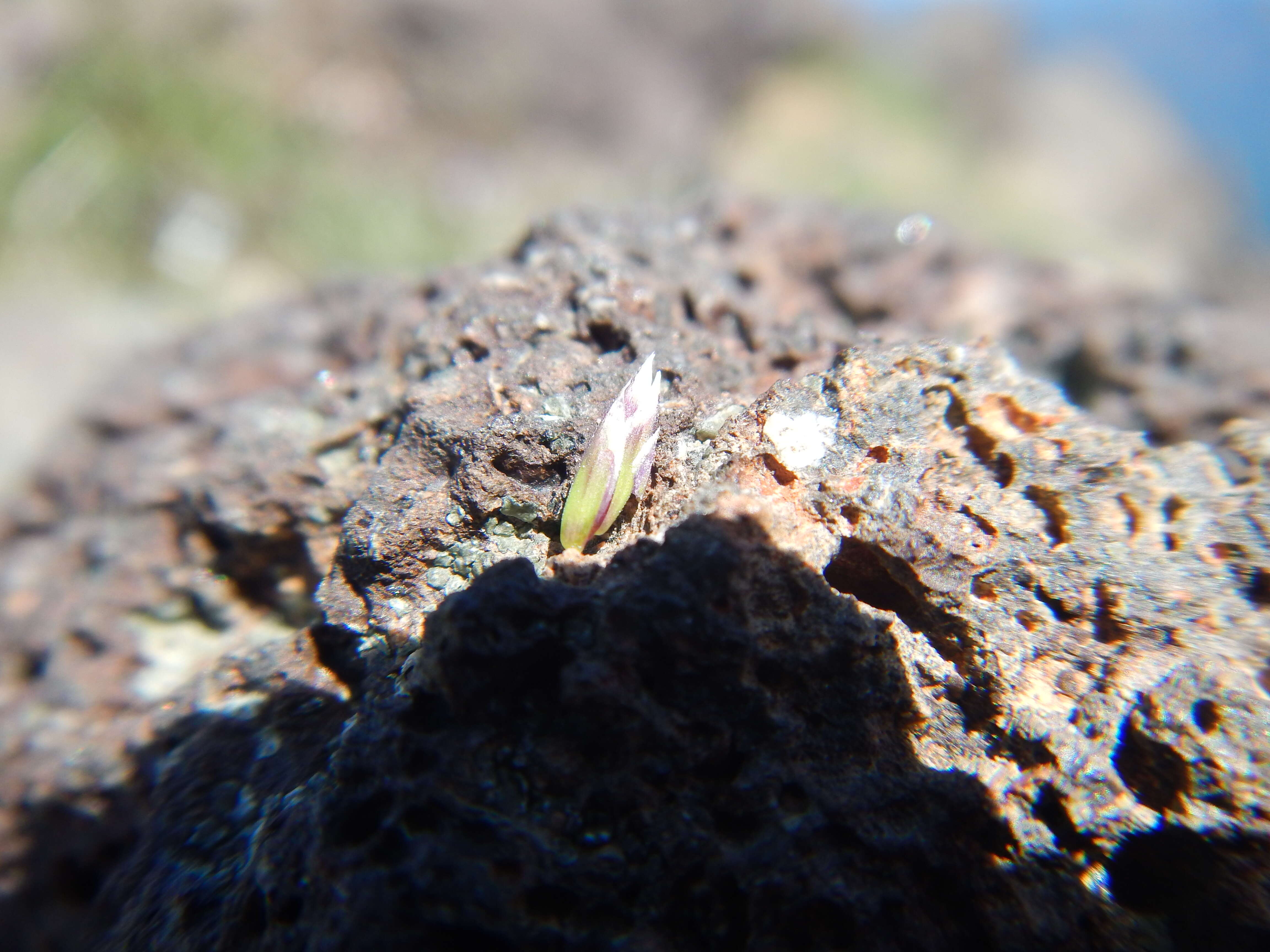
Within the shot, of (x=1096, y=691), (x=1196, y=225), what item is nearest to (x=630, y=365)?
(x=1096, y=691)

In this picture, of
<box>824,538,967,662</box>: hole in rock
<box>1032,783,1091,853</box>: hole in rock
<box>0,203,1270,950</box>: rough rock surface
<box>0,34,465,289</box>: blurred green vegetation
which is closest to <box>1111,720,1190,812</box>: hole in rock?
<box>0,203,1270,950</box>: rough rock surface

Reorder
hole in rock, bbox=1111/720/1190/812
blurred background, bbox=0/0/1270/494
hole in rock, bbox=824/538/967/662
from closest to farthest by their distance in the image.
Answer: hole in rock, bbox=1111/720/1190/812 < hole in rock, bbox=824/538/967/662 < blurred background, bbox=0/0/1270/494

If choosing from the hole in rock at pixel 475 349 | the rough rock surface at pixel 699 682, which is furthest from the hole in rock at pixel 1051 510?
the hole in rock at pixel 475 349

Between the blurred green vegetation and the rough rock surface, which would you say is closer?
the rough rock surface

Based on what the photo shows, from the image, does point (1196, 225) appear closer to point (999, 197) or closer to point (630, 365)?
point (999, 197)

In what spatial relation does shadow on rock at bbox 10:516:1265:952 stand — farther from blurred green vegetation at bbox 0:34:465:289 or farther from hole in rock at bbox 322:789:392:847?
blurred green vegetation at bbox 0:34:465:289

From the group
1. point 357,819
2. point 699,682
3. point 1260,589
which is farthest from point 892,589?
point 357,819

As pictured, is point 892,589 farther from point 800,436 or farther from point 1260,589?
point 1260,589

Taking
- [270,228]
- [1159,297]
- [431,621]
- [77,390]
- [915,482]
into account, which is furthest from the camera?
[270,228]
